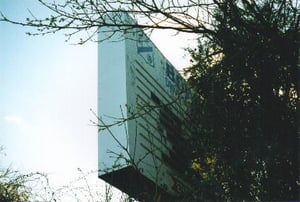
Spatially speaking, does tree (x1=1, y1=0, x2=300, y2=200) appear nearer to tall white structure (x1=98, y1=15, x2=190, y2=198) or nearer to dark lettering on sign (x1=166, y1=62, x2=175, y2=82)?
tall white structure (x1=98, y1=15, x2=190, y2=198)

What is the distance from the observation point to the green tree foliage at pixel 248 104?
4637mm

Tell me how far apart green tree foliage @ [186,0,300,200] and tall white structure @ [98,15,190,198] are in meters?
0.53

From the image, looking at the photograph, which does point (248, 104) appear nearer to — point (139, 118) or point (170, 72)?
point (139, 118)

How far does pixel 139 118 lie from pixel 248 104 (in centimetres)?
195

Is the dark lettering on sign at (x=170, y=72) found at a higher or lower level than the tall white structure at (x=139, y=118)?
higher

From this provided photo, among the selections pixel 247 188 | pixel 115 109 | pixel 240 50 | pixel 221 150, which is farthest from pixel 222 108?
pixel 240 50

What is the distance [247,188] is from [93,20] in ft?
11.3

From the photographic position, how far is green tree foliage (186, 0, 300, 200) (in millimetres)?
4637

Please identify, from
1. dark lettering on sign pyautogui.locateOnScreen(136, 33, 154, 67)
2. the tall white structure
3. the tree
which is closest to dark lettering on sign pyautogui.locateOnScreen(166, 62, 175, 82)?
the tall white structure

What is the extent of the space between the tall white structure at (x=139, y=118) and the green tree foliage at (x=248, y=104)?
53cm

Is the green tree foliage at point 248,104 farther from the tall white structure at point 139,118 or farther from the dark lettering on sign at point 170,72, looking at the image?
the dark lettering on sign at point 170,72

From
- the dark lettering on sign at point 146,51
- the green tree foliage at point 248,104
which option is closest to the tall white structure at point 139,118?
the dark lettering on sign at point 146,51

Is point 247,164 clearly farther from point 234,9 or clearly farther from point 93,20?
point 93,20

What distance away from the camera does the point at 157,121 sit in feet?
27.1
